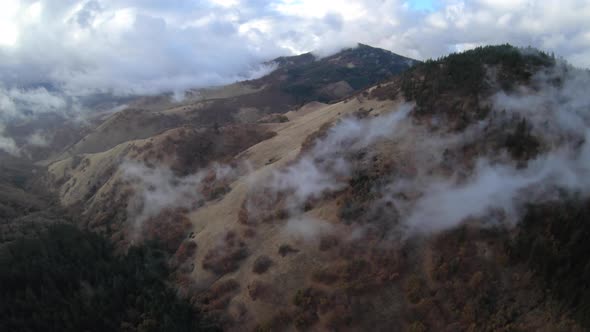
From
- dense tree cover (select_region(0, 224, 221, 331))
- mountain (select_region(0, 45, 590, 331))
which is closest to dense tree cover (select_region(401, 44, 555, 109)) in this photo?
mountain (select_region(0, 45, 590, 331))

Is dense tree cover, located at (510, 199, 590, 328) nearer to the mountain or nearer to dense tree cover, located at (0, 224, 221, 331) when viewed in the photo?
the mountain

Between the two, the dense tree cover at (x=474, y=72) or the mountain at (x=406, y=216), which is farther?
the dense tree cover at (x=474, y=72)

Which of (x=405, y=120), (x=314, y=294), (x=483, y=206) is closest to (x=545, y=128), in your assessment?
(x=483, y=206)

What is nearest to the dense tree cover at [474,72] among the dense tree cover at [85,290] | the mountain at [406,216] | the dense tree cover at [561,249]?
the mountain at [406,216]

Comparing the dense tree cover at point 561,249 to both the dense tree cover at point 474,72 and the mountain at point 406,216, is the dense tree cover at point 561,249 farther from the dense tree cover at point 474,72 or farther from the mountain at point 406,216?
the dense tree cover at point 474,72

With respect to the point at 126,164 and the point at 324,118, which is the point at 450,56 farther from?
the point at 126,164
